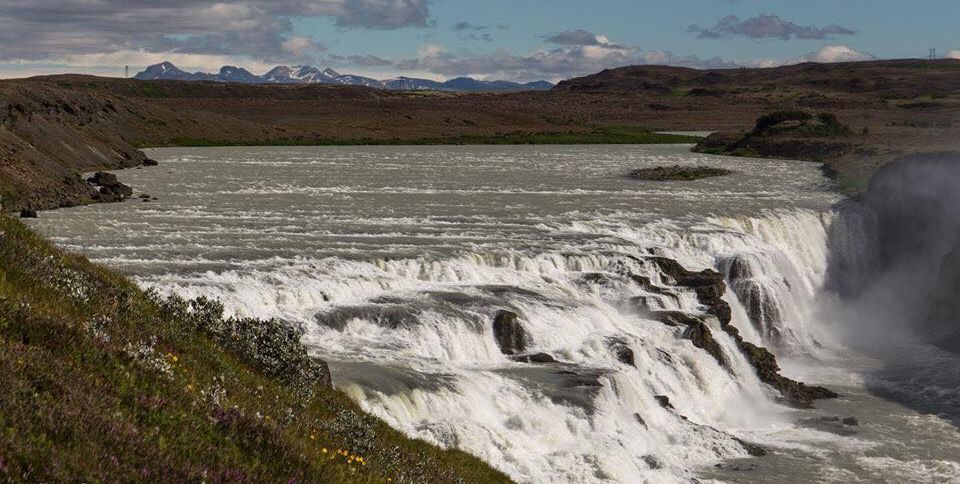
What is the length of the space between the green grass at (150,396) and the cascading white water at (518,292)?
21.2ft

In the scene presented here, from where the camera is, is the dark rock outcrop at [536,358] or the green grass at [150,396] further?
the dark rock outcrop at [536,358]

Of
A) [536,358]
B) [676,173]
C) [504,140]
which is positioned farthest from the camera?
[504,140]

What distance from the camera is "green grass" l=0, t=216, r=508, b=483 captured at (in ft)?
28.2

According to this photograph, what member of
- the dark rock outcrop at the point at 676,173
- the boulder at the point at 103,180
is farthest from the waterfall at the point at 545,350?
the dark rock outcrop at the point at 676,173

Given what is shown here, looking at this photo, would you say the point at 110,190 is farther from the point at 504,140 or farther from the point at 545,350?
the point at 504,140

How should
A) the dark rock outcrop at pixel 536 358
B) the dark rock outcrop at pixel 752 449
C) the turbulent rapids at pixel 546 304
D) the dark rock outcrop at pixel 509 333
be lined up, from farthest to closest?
the dark rock outcrop at pixel 509 333
the dark rock outcrop at pixel 536 358
the dark rock outcrop at pixel 752 449
the turbulent rapids at pixel 546 304

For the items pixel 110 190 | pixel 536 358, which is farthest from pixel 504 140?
pixel 536 358

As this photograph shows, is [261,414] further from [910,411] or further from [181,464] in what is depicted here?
[910,411]

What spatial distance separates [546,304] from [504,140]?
303ft

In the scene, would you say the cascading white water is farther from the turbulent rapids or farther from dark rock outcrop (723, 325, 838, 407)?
dark rock outcrop (723, 325, 838, 407)

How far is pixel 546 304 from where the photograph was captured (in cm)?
3238

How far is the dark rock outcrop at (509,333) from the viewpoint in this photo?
29594 mm

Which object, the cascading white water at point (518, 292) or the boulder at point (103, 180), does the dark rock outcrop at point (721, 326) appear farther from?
the boulder at point (103, 180)

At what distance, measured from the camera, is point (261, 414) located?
11898mm
